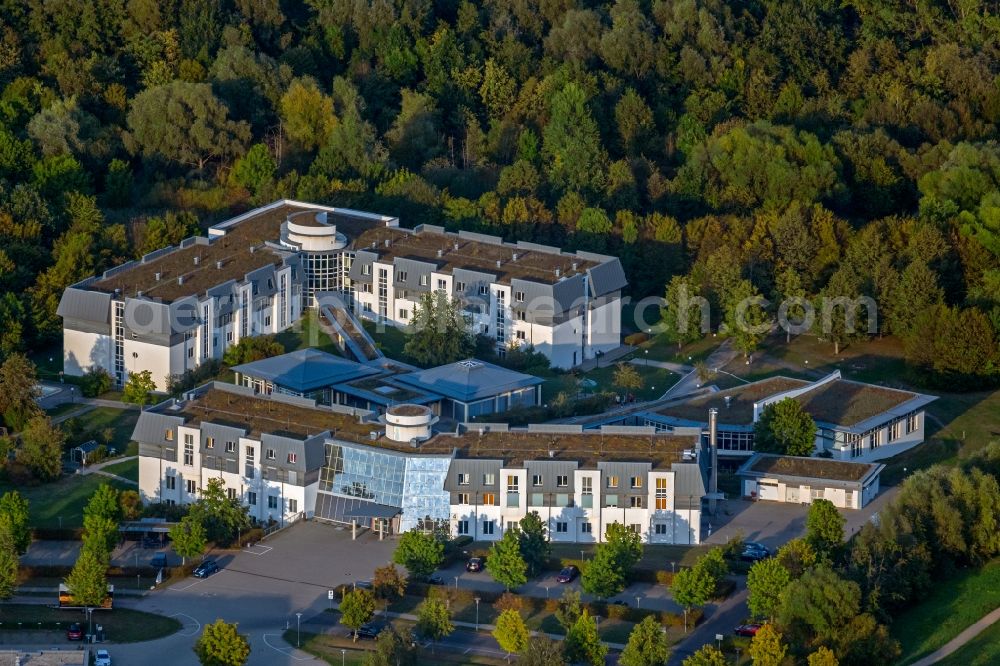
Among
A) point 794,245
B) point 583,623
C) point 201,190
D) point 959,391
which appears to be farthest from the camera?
point 201,190

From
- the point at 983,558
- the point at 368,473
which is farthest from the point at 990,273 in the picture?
the point at 368,473

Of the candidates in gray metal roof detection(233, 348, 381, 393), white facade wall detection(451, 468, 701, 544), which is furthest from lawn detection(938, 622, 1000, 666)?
gray metal roof detection(233, 348, 381, 393)

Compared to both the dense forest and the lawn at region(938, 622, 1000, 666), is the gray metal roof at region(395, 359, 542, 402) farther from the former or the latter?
the lawn at region(938, 622, 1000, 666)

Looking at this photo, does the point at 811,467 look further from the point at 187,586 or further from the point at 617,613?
the point at 187,586

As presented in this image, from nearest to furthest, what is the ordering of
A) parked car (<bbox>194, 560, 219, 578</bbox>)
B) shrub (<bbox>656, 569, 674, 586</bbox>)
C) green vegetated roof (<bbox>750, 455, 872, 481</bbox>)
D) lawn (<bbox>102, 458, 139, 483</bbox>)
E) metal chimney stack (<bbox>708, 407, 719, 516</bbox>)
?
1. shrub (<bbox>656, 569, 674, 586</bbox>)
2. parked car (<bbox>194, 560, 219, 578</bbox>)
3. metal chimney stack (<bbox>708, 407, 719, 516</bbox>)
4. green vegetated roof (<bbox>750, 455, 872, 481</bbox>)
5. lawn (<bbox>102, 458, 139, 483</bbox>)

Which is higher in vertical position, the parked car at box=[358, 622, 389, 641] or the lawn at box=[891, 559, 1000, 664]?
the lawn at box=[891, 559, 1000, 664]

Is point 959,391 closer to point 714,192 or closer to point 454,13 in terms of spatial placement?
point 714,192

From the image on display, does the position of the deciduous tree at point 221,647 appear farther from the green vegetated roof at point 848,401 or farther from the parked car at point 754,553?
the green vegetated roof at point 848,401

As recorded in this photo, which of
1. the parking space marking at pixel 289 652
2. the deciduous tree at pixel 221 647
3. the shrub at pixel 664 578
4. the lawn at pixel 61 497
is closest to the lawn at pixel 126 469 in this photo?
the lawn at pixel 61 497
